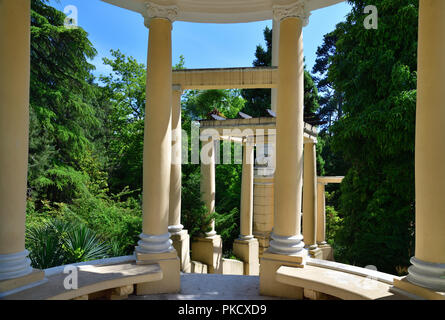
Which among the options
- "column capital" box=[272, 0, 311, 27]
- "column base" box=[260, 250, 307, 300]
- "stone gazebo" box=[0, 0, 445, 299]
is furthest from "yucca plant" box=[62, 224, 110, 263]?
"column capital" box=[272, 0, 311, 27]

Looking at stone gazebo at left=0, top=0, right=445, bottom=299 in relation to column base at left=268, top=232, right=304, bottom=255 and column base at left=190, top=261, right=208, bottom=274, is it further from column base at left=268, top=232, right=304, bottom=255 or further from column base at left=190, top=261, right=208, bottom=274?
column base at left=190, top=261, right=208, bottom=274

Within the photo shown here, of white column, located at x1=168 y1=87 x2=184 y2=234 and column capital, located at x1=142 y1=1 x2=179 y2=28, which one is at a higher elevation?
column capital, located at x1=142 y1=1 x2=179 y2=28

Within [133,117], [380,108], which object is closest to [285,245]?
[380,108]

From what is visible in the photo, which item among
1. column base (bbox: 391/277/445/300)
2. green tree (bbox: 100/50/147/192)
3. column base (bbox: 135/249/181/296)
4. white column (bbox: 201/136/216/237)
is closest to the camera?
column base (bbox: 391/277/445/300)

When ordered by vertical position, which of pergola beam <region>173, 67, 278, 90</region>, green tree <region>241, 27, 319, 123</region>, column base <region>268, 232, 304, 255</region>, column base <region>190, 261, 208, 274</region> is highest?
green tree <region>241, 27, 319, 123</region>

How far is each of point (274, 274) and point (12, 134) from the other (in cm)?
A: 1579

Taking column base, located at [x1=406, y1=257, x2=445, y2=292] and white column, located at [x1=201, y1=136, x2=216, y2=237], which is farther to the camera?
white column, located at [x1=201, y1=136, x2=216, y2=237]

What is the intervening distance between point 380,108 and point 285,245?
1127 inches

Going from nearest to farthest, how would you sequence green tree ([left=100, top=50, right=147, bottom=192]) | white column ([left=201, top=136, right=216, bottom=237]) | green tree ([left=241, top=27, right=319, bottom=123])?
white column ([left=201, top=136, right=216, bottom=237])
green tree ([left=100, top=50, right=147, bottom=192])
green tree ([left=241, top=27, right=319, bottom=123])

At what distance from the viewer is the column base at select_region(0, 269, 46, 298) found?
12.1 meters

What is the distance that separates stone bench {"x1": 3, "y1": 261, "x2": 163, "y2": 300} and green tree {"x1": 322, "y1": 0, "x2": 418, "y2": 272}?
104ft

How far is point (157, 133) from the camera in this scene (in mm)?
17891

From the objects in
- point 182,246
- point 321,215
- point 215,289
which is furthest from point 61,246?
point 321,215

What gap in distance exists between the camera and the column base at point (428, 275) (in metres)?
11.8
